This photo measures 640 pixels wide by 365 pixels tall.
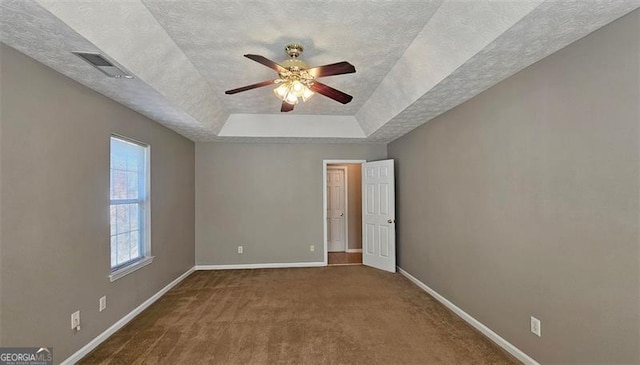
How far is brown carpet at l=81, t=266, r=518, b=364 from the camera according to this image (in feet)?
7.94

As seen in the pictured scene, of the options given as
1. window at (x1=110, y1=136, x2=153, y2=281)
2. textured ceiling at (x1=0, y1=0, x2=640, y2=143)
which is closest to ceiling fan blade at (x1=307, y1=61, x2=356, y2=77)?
textured ceiling at (x1=0, y1=0, x2=640, y2=143)

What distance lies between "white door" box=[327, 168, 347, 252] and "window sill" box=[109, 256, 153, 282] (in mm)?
4041

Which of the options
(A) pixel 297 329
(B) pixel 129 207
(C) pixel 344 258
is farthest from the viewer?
(C) pixel 344 258

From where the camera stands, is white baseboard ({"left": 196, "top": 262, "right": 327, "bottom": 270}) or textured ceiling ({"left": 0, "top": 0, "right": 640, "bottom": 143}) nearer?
textured ceiling ({"left": 0, "top": 0, "right": 640, "bottom": 143})

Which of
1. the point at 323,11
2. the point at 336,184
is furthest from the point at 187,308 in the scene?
the point at 336,184

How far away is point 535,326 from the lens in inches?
86.0

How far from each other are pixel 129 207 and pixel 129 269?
708 millimetres

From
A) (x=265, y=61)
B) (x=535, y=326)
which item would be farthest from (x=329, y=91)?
(x=535, y=326)

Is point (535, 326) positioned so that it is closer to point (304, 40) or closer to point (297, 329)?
point (297, 329)

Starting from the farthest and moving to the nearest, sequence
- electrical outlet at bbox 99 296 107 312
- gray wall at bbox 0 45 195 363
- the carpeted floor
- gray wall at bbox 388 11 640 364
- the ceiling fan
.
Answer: the carpeted floor < electrical outlet at bbox 99 296 107 312 < the ceiling fan < gray wall at bbox 0 45 195 363 < gray wall at bbox 388 11 640 364

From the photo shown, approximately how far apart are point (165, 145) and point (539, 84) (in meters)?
4.35

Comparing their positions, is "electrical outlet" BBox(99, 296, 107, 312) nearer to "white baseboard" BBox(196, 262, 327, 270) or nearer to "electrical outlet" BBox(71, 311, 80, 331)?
"electrical outlet" BBox(71, 311, 80, 331)

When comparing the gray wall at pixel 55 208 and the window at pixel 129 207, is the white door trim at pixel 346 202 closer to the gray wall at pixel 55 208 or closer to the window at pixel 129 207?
the window at pixel 129 207

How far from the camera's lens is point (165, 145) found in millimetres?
4020
